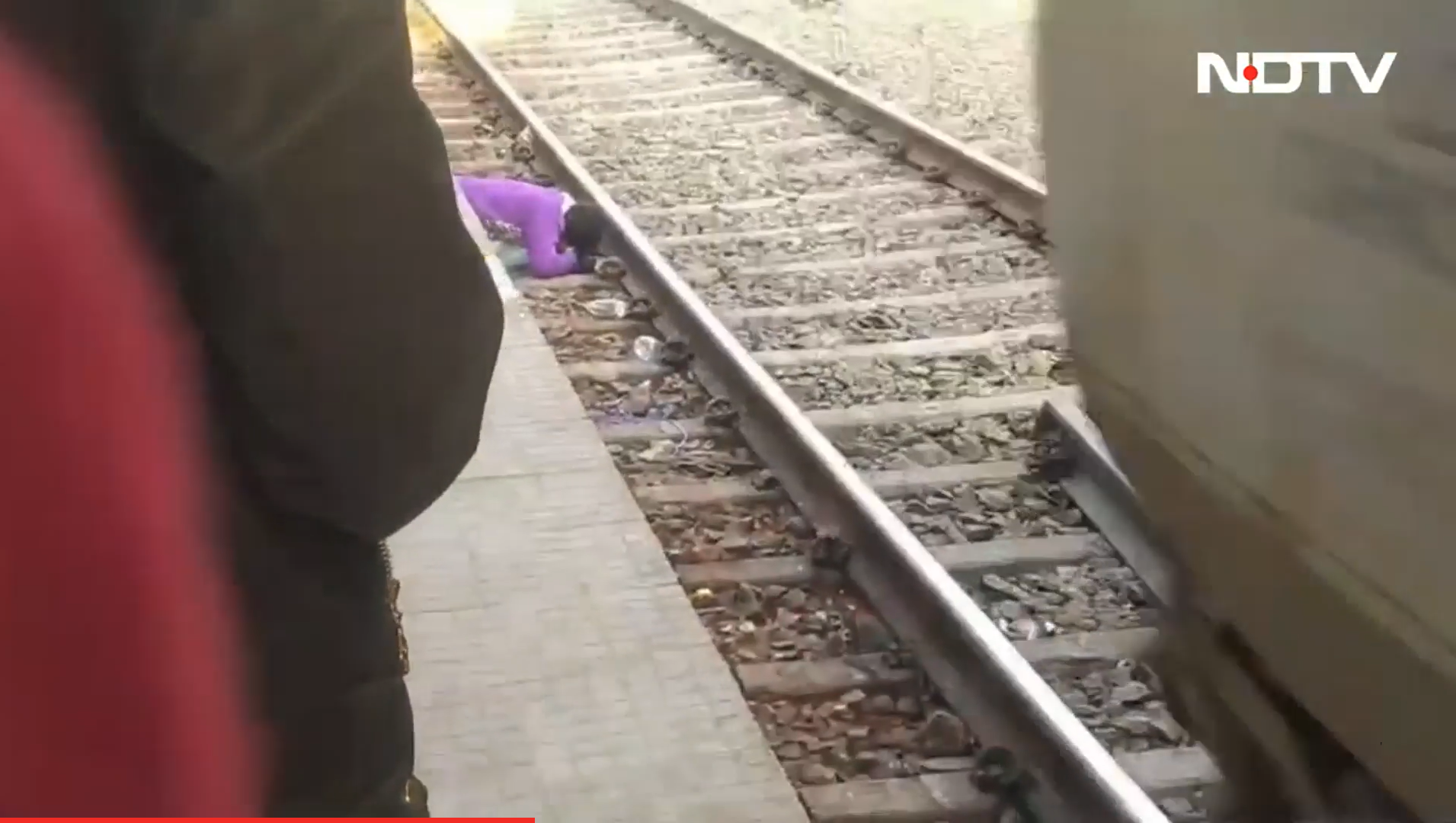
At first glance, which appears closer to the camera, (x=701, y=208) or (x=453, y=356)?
(x=453, y=356)

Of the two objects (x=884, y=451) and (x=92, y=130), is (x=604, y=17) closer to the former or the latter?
(x=884, y=451)

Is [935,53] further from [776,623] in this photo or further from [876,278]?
[776,623]

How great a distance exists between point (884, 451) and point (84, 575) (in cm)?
278

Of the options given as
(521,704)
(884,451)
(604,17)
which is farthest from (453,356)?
(604,17)

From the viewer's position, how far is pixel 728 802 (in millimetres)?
2352

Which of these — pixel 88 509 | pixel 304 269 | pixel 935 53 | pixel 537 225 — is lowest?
pixel 935 53

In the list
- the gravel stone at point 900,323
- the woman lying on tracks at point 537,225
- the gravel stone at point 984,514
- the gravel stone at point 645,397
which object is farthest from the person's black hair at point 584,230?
the gravel stone at point 984,514

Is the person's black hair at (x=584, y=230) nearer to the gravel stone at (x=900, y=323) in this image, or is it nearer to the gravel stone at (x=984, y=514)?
the gravel stone at (x=900, y=323)

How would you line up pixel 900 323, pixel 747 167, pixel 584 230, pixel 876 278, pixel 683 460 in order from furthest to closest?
pixel 747 167 → pixel 584 230 → pixel 876 278 → pixel 900 323 → pixel 683 460

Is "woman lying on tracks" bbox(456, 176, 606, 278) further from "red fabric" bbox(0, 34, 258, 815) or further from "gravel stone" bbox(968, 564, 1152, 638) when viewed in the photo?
"red fabric" bbox(0, 34, 258, 815)

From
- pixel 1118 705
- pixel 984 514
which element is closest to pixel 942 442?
pixel 984 514

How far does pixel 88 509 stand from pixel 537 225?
4.41 meters

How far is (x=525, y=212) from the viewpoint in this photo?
5.34m

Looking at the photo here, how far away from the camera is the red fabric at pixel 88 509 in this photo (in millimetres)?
892
